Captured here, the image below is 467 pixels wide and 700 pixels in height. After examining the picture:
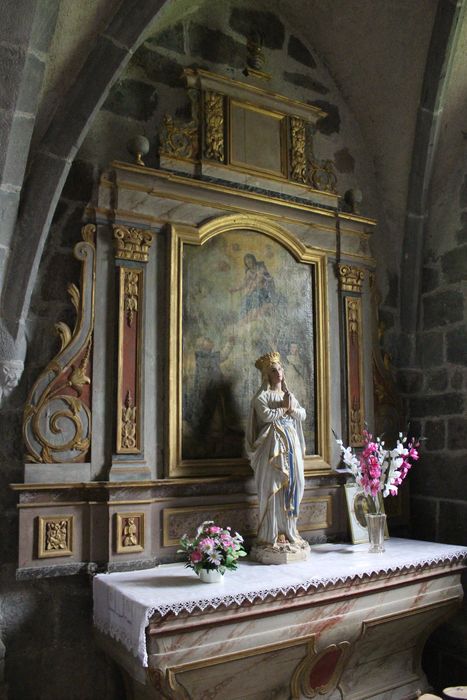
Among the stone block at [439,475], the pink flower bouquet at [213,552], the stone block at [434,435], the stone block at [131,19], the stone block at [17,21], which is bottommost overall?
the pink flower bouquet at [213,552]

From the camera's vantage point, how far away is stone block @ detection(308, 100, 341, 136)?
18.2 feet

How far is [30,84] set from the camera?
3412 millimetres

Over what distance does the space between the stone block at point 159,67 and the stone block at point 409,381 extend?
3.05 m

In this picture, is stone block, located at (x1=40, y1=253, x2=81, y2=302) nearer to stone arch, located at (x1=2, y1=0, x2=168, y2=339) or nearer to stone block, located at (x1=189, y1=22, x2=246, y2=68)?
stone arch, located at (x1=2, y1=0, x2=168, y2=339)

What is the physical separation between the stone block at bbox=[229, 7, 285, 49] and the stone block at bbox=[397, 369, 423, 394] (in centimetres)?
304

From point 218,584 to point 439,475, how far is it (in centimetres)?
248

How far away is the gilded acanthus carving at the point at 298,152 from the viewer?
519 centimetres

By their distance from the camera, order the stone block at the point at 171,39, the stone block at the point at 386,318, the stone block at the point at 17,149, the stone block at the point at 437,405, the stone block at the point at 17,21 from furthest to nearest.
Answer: the stone block at the point at 386,318 → the stone block at the point at 437,405 → the stone block at the point at 171,39 → the stone block at the point at 17,149 → the stone block at the point at 17,21

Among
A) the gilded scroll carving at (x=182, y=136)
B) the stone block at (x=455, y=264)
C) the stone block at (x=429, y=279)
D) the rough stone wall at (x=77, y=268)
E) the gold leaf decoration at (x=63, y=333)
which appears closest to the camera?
the rough stone wall at (x=77, y=268)

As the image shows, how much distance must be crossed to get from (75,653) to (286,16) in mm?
5234

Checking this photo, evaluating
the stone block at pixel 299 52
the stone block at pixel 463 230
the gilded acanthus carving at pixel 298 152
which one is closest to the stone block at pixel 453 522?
the stone block at pixel 463 230

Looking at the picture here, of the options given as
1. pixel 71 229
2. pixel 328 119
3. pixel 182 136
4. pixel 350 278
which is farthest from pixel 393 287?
pixel 71 229

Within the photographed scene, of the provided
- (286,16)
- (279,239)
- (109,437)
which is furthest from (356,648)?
(286,16)

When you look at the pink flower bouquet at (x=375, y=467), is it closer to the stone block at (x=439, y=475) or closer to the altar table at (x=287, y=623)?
the altar table at (x=287, y=623)
